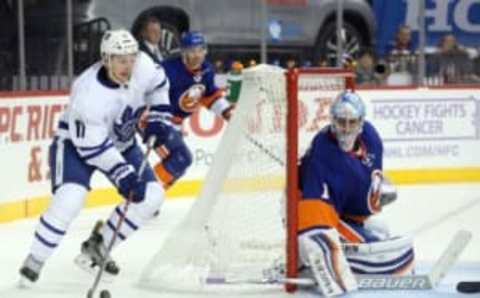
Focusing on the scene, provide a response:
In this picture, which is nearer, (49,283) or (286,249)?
(286,249)

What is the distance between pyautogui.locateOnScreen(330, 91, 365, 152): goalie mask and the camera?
6.05 metres

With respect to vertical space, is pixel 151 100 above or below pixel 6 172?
above

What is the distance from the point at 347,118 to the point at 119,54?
3.75ft

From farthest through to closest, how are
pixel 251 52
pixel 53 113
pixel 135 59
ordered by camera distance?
pixel 251 52 → pixel 53 113 → pixel 135 59

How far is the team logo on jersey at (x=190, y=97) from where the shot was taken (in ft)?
30.5

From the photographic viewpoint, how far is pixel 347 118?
6.05 metres

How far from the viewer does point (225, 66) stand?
40.8 ft

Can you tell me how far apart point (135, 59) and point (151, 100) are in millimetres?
355

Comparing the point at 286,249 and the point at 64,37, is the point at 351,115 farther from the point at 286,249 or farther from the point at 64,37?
the point at 64,37

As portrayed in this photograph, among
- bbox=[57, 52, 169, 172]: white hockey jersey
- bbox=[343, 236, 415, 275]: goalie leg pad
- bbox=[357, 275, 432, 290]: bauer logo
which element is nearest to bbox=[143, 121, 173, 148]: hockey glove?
bbox=[57, 52, 169, 172]: white hockey jersey

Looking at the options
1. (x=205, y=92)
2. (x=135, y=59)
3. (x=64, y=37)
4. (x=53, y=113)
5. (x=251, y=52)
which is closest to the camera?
(x=135, y=59)

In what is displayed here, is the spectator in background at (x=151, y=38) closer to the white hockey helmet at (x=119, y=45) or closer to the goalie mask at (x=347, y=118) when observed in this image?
the white hockey helmet at (x=119, y=45)

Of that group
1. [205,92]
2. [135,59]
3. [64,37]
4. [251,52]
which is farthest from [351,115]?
[251,52]

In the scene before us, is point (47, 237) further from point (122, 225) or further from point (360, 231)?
point (360, 231)
